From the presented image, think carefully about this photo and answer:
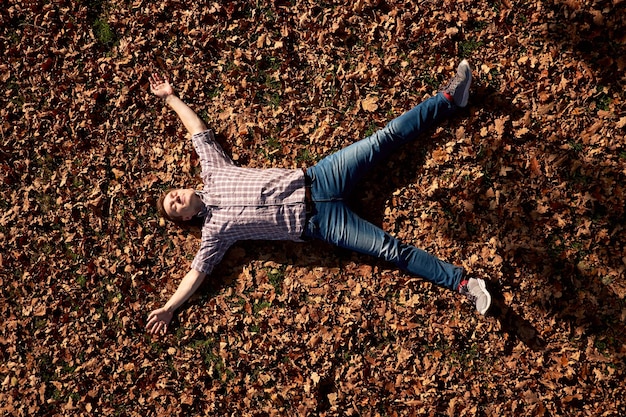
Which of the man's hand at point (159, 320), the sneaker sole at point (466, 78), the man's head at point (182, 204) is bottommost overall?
the man's hand at point (159, 320)

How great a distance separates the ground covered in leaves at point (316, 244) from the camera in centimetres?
480

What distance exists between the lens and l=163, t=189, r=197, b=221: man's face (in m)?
4.88

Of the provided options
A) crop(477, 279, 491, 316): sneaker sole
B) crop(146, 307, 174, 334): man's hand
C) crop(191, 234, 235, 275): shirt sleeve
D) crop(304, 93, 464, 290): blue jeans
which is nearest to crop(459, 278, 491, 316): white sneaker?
crop(477, 279, 491, 316): sneaker sole

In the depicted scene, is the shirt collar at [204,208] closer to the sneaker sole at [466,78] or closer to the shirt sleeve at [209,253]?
the shirt sleeve at [209,253]

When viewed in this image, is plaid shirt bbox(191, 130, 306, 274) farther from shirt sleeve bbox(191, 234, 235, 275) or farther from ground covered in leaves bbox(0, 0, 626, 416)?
ground covered in leaves bbox(0, 0, 626, 416)

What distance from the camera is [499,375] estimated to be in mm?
4820

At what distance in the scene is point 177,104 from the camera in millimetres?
5500

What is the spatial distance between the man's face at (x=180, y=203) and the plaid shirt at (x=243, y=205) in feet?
0.68

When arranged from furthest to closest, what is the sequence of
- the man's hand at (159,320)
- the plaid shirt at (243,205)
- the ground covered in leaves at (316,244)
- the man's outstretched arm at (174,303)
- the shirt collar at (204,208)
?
1. the man's hand at (159,320)
2. the man's outstretched arm at (174,303)
3. the shirt collar at (204,208)
4. the plaid shirt at (243,205)
5. the ground covered in leaves at (316,244)

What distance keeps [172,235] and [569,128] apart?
15.6 feet

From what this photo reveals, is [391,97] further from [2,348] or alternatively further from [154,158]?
[2,348]

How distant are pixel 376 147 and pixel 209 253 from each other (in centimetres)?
225

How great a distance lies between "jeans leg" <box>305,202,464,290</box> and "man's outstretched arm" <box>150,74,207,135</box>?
5.87 feet

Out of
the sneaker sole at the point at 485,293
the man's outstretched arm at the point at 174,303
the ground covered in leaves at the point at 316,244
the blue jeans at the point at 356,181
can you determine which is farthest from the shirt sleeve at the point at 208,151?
the sneaker sole at the point at 485,293
